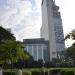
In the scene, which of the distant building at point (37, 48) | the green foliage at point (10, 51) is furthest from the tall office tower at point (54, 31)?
the green foliage at point (10, 51)

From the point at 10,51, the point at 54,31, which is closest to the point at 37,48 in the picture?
the point at 54,31

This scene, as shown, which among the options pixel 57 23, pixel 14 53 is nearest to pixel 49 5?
pixel 57 23

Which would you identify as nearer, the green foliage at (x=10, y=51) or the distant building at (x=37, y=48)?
the green foliage at (x=10, y=51)

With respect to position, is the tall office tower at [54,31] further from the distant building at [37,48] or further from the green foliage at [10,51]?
the green foliage at [10,51]

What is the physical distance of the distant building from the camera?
156625 mm

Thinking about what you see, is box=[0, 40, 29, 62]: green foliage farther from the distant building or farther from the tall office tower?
the tall office tower

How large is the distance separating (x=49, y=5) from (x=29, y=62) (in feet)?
324

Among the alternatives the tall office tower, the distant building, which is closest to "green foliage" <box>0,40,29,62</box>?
the distant building

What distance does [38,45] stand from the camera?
16075 cm

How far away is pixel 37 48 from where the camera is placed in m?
159

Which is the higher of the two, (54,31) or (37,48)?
(54,31)

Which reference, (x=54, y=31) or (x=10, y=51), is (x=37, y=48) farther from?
(x=10, y=51)

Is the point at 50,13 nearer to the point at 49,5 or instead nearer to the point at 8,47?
the point at 49,5

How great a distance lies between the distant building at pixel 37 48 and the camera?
514 ft
